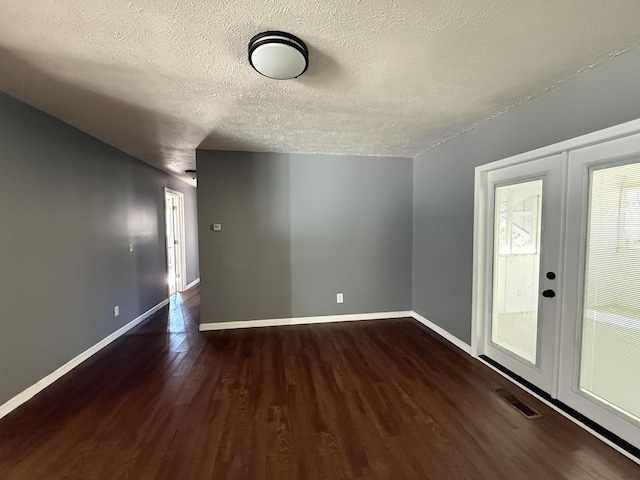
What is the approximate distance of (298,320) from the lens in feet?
12.5

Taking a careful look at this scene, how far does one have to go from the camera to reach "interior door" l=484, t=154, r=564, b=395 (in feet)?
6.73

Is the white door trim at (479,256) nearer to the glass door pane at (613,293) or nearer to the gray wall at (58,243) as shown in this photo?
the glass door pane at (613,293)

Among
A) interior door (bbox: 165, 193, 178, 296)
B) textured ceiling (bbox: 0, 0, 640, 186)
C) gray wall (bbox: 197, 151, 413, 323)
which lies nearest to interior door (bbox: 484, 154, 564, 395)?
textured ceiling (bbox: 0, 0, 640, 186)

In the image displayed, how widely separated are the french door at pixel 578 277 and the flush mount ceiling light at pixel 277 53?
1.97 m

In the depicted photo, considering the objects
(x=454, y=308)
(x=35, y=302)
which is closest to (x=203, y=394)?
(x=35, y=302)

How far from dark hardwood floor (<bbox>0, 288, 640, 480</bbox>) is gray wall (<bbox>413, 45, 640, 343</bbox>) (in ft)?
2.55

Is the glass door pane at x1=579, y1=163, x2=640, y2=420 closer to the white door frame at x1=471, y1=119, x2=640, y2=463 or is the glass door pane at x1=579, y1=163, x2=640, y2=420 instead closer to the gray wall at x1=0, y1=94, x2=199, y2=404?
the white door frame at x1=471, y1=119, x2=640, y2=463

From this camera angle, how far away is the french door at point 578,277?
64.4 inches

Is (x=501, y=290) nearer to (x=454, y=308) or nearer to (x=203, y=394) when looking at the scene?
(x=454, y=308)

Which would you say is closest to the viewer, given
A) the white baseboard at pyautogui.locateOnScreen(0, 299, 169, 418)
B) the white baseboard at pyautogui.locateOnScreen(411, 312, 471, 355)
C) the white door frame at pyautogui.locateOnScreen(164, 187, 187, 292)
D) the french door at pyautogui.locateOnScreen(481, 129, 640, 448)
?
the french door at pyautogui.locateOnScreen(481, 129, 640, 448)

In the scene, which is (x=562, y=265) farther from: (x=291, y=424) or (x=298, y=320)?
(x=298, y=320)

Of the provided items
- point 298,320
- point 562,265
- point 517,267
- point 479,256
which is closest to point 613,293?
point 562,265

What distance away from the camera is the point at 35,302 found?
7.28ft

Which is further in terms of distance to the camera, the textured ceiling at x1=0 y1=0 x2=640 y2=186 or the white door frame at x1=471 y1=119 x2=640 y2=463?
the white door frame at x1=471 y1=119 x2=640 y2=463
